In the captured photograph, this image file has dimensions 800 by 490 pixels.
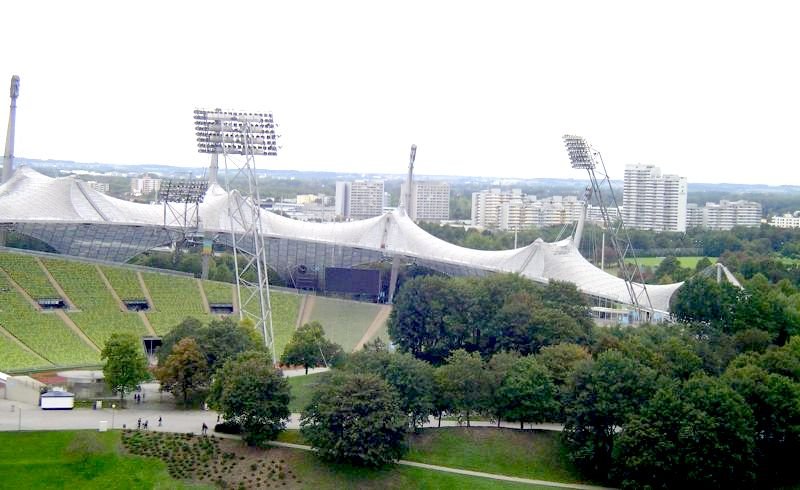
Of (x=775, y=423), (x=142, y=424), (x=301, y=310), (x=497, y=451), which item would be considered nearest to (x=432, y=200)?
(x=301, y=310)

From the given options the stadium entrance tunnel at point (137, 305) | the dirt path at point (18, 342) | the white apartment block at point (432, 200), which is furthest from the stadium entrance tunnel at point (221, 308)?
the white apartment block at point (432, 200)

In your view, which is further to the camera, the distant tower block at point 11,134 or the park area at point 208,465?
the distant tower block at point 11,134

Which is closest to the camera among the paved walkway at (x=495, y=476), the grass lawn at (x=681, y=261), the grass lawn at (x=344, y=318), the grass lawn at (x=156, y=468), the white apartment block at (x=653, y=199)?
the grass lawn at (x=156, y=468)

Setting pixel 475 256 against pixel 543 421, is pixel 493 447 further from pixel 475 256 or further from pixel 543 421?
pixel 475 256

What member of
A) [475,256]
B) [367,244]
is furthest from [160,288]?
[475,256]

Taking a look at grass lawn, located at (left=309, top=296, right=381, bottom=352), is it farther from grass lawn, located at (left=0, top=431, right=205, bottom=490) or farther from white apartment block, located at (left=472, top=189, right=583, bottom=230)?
white apartment block, located at (left=472, top=189, right=583, bottom=230)

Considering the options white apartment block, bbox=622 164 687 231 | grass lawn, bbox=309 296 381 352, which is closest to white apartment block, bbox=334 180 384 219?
white apartment block, bbox=622 164 687 231

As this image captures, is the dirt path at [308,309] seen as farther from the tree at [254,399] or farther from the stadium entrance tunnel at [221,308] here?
the tree at [254,399]
